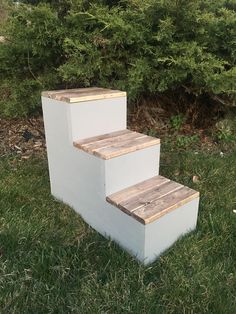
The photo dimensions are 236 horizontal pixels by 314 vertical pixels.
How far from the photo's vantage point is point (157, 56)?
3.17m

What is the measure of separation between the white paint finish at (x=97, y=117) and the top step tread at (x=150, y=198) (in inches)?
19.4

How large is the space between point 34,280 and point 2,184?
3.64ft

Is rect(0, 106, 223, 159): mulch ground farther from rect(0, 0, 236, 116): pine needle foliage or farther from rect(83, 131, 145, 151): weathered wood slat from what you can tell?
rect(83, 131, 145, 151): weathered wood slat

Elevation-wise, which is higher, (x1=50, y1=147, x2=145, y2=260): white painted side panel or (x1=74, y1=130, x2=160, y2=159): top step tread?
(x1=74, y1=130, x2=160, y2=159): top step tread

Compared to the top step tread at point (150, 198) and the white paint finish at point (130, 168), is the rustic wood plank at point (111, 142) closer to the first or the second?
the white paint finish at point (130, 168)

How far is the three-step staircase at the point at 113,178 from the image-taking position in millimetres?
2055

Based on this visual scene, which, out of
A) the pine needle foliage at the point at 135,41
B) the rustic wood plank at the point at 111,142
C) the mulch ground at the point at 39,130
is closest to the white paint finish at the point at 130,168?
the rustic wood plank at the point at 111,142

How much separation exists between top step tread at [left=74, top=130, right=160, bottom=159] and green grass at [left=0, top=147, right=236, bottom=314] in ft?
1.81

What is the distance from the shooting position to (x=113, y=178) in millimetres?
2191

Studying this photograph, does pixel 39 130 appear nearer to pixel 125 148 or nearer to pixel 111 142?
pixel 111 142

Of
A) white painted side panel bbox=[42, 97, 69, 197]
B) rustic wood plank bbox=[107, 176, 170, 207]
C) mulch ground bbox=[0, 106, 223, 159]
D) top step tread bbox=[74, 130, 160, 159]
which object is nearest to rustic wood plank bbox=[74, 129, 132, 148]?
top step tread bbox=[74, 130, 160, 159]

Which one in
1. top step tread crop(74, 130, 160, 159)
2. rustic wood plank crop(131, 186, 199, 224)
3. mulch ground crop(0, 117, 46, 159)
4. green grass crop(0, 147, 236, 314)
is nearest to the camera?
green grass crop(0, 147, 236, 314)

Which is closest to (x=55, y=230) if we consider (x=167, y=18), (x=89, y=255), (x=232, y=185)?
(x=89, y=255)

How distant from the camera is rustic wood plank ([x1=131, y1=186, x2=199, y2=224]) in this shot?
6.40 feet
